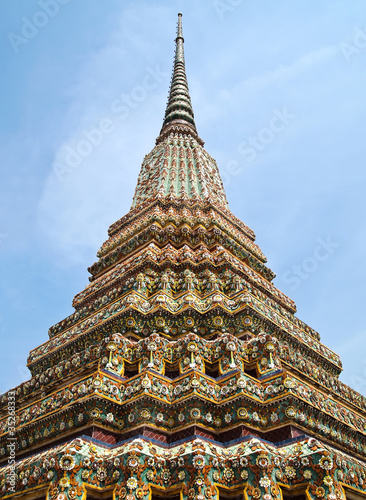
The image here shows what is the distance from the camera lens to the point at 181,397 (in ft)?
27.2

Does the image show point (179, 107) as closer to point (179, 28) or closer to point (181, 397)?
point (179, 28)

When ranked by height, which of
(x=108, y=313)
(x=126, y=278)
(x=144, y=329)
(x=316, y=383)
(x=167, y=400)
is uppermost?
(x=126, y=278)

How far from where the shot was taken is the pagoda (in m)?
6.92

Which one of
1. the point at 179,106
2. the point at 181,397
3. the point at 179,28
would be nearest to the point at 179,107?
the point at 179,106

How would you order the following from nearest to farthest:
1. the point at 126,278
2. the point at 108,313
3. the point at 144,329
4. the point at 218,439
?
the point at 218,439
the point at 144,329
the point at 108,313
the point at 126,278

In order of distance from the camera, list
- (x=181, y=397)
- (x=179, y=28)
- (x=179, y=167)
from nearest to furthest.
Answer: (x=181, y=397) → (x=179, y=167) → (x=179, y=28)

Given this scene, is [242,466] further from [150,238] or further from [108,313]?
[150,238]

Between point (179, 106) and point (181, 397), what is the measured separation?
74.5 feet

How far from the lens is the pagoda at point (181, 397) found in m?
6.92

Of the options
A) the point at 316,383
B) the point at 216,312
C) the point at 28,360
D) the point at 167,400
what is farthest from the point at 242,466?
the point at 28,360

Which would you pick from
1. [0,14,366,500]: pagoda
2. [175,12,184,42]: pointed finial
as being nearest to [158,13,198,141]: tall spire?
[175,12,184,42]: pointed finial

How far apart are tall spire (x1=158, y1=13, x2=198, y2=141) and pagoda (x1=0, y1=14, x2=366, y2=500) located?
12.0 m

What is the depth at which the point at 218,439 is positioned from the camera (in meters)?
8.17

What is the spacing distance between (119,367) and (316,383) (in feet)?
16.9
